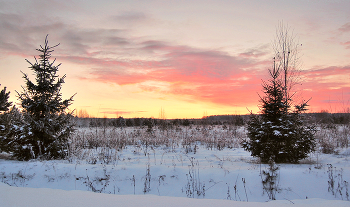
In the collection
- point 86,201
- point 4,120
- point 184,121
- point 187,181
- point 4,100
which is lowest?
point 187,181

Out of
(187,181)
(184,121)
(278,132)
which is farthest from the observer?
(184,121)

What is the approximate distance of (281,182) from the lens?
211 inches

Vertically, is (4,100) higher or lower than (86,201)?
higher

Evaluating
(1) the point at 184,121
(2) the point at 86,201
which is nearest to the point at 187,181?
(2) the point at 86,201

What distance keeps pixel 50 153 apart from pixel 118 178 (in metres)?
4.14

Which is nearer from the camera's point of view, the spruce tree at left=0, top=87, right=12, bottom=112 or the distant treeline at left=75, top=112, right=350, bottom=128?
the spruce tree at left=0, top=87, right=12, bottom=112

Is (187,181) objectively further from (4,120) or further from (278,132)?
(4,120)

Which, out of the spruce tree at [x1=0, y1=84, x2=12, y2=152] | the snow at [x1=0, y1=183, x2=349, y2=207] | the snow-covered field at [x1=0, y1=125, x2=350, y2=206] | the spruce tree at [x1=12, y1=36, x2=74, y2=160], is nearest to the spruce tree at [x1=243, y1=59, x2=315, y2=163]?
the snow-covered field at [x1=0, y1=125, x2=350, y2=206]

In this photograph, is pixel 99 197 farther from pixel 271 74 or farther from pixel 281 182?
pixel 271 74

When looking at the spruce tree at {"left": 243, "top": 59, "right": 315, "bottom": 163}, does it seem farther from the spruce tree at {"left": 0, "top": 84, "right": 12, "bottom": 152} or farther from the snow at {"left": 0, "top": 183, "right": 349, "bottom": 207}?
the spruce tree at {"left": 0, "top": 84, "right": 12, "bottom": 152}

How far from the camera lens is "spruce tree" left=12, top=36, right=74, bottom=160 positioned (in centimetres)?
801

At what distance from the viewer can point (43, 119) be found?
27.1 ft

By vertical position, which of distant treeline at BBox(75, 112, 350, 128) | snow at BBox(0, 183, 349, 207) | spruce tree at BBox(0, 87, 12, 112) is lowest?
snow at BBox(0, 183, 349, 207)

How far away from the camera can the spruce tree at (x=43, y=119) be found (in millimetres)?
8009
